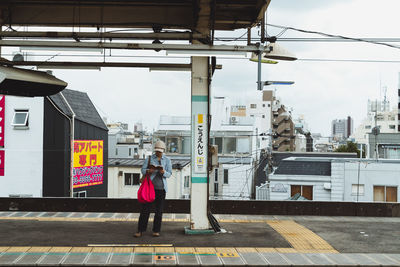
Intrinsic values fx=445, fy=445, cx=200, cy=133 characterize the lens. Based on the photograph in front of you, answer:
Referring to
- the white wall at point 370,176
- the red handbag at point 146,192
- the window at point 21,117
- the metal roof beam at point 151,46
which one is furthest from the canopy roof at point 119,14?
the window at point 21,117

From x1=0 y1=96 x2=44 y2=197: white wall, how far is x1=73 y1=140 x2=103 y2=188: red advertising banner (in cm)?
226

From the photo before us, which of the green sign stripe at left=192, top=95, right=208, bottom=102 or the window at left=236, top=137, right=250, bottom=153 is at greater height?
the green sign stripe at left=192, top=95, right=208, bottom=102

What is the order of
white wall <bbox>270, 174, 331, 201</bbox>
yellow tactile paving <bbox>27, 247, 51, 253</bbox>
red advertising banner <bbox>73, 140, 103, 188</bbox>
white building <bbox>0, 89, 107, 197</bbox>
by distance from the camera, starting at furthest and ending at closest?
1. red advertising banner <bbox>73, 140, 103, 188</bbox>
2. white building <bbox>0, 89, 107, 197</bbox>
3. white wall <bbox>270, 174, 331, 201</bbox>
4. yellow tactile paving <bbox>27, 247, 51, 253</bbox>

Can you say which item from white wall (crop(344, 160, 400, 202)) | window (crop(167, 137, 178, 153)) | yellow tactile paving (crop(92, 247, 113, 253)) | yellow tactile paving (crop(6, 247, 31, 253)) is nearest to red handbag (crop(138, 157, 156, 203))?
yellow tactile paving (crop(92, 247, 113, 253))

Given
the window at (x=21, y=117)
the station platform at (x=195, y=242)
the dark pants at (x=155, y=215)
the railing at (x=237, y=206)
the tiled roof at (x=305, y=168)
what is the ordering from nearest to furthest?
the station platform at (x=195, y=242) < the dark pants at (x=155, y=215) < the railing at (x=237, y=206) < the tiled roof at (x=305, y=168) < the window at (x=21, y=117)

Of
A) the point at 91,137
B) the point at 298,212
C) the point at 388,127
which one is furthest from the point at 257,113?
the point at 298,212

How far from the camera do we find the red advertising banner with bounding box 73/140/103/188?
28.0 m

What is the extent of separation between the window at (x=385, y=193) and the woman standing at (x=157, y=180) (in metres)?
20.1

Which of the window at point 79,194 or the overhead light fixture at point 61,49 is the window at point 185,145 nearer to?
the window at point 79,194

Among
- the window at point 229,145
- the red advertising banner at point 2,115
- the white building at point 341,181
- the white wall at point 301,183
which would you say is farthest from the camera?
the window at point 229,145

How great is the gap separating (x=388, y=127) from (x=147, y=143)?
49110 mm

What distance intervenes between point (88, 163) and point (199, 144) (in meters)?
23.1

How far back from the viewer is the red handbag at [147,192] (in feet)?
24.4

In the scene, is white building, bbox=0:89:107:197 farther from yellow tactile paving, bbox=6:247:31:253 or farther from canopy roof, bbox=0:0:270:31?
yellow tactile paving, bbox=6:247:31:253
